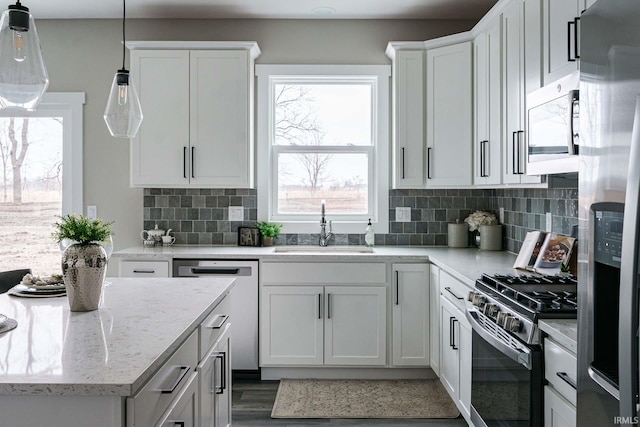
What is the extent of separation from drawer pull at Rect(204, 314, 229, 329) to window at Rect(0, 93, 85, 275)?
2.52m

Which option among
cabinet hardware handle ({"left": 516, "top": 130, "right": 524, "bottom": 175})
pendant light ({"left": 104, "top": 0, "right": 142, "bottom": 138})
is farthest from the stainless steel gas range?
pendant light ({"left": 104, "top": 0, "right": 142, "bottom": 138})

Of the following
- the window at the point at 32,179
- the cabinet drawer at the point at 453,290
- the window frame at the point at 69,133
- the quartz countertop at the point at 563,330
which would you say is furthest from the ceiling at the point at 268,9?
the quartz countertop at the point at 563,330

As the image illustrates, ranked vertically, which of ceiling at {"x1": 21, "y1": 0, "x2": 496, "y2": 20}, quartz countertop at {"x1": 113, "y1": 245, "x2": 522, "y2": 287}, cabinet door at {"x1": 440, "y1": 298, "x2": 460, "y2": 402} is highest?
ceiling at {"x1": 21, "y1": 0, "x2": 496, "y2": 20}

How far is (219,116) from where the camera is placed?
3881 millimetres

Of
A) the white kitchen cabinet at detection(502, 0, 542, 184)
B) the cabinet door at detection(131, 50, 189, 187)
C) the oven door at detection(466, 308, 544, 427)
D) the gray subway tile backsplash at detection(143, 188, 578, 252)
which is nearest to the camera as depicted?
the oven door at detection(466, 308, 544, 427)

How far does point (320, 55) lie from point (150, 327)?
10.2ft

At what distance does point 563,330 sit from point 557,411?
0.87 feet

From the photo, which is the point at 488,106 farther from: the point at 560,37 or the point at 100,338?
the point at 100,338

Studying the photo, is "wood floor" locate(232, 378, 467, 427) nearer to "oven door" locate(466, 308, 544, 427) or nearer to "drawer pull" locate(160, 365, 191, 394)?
"oven door" locate(466, 308, 544, 427)

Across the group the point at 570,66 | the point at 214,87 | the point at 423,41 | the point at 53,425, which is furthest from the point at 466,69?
the point at 53,425

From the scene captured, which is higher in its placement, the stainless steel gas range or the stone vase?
the stone vase

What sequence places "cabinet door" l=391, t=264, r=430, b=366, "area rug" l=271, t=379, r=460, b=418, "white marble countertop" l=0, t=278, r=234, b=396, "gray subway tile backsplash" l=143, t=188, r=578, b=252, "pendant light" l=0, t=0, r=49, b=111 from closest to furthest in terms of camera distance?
"white marble countertop" l=0, t=278, r=234, b=396, "pendant light" l=0, t=0, r=49, b=111, "area rug" l=271, t=379, r=460, b=418, "cabinet door" l=391, t=264, r=430, b=366, "gray subway tile backsplash" l=143, t=188, r=578, b=252

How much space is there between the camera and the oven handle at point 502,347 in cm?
180

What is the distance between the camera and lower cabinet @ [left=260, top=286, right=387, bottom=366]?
364 centimetres
